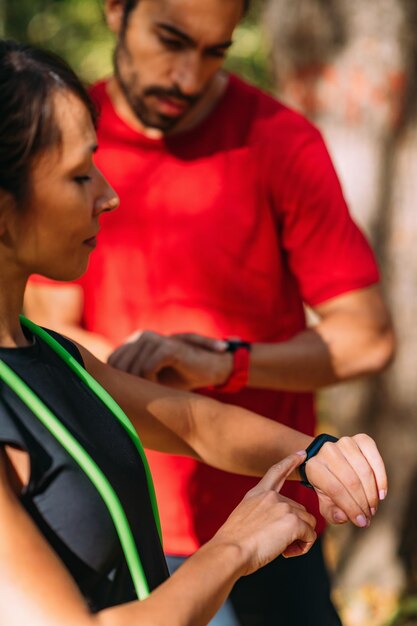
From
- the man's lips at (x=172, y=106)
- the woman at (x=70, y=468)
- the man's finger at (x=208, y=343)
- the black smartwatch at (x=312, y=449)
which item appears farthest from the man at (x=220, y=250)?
the woman at (x=70, y=468)

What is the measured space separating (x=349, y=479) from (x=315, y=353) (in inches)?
38.0

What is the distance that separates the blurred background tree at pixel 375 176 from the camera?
4.35 meters

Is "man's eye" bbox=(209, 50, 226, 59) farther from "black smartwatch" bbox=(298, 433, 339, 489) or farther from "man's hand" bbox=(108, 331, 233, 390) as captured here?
"black smartwatch" bbox=(298, 433, 339, 489)

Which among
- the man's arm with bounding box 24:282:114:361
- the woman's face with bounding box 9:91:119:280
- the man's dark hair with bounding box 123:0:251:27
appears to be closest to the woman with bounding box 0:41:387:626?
the woman's face with bounding box 9:91:119:280

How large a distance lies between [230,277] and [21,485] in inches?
52.4

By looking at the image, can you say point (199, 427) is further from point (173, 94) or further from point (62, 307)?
point (173, 94)

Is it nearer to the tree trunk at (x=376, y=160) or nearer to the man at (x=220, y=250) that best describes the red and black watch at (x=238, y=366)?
the man at (x=220, y=250)

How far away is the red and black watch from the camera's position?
2.62 metres

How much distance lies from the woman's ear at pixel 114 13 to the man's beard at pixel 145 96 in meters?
0.06

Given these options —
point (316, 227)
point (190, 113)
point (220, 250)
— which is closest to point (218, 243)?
point (220, 250)

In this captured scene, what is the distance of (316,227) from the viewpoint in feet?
9.04

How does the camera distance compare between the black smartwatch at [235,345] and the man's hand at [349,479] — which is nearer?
the man's hand at [349,479]

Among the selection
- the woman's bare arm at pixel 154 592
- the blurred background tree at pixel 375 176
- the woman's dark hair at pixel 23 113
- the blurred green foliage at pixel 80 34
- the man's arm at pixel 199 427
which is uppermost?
the woman's dark hair at pixel 23 113

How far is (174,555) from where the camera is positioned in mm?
2824
